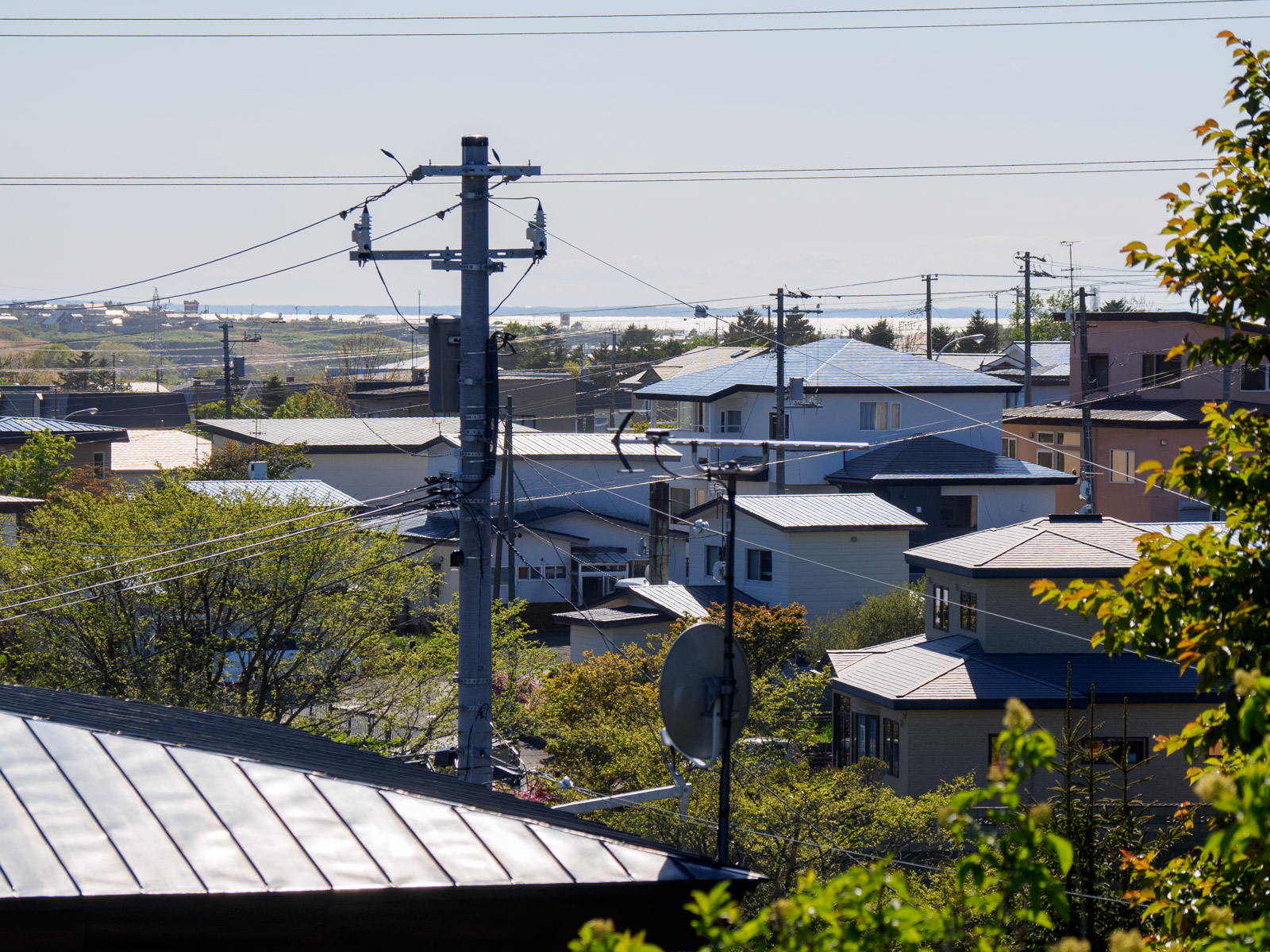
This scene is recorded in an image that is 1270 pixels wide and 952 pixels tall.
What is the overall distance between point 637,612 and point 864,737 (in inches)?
367

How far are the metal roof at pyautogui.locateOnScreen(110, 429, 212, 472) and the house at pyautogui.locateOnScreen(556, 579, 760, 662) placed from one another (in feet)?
86.4

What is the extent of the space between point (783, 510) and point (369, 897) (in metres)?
29.4

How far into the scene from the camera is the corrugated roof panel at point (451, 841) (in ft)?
18.4

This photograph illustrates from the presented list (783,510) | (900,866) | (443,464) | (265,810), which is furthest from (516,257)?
(443,464)

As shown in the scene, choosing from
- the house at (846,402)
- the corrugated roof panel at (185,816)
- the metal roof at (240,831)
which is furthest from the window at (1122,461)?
the corrugated roof panel at (185,816)

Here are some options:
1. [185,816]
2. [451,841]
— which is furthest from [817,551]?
[185,816]

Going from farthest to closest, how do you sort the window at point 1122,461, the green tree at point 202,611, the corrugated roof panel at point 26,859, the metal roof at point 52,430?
the metal roof at point 52,430
the window at point 1122,461
the green tree at point 202,611
the corrugated roof panel at point 26,859

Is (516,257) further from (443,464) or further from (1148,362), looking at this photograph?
(1148,362)

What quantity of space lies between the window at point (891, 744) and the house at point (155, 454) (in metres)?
36.7

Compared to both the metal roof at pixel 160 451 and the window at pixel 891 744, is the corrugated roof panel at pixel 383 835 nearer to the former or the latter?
the window at pixel 891 744

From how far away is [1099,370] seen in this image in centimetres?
4938

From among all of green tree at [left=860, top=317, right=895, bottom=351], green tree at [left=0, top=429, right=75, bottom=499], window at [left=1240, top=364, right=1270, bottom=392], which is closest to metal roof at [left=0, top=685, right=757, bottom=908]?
green tree at [left=0, top=429, right=75, bottom=499]

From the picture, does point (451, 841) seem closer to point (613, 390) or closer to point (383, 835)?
point (383, 835)

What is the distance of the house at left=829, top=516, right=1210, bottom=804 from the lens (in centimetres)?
2125
